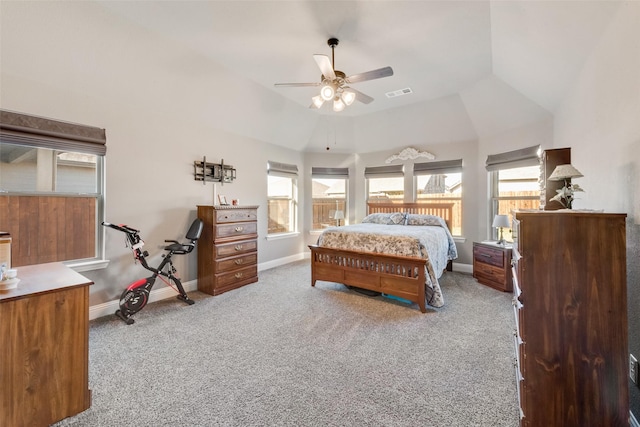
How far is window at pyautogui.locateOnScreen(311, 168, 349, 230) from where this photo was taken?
638cm

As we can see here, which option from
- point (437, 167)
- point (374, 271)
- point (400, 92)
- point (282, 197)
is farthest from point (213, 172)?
point (437, 167)

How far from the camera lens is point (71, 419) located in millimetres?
1603

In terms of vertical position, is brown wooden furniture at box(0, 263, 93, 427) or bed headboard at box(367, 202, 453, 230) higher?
bed headboard at box(367, 202, 453, 230)

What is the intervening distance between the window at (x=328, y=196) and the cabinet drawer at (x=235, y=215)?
2231 millimetres

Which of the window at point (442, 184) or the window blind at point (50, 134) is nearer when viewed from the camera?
the window blind at point (50, 134)

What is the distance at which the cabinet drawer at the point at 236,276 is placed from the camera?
3.86 metres

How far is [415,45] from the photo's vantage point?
3.08 metres

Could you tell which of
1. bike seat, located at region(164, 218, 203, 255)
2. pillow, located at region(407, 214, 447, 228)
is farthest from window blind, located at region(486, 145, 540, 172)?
bike seat, located at region(164, 218, 203, 255)

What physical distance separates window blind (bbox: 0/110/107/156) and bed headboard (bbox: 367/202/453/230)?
4.86m

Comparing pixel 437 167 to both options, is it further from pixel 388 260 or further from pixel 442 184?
pixel 388 260

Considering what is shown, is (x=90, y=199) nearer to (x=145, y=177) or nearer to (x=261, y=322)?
(x=145, y=177)

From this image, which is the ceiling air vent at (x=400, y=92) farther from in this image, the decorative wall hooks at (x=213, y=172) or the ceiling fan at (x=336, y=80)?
the decorative wall hooks at (x=213, y=172)

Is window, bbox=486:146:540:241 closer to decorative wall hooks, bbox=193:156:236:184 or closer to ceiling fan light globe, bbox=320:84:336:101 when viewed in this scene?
ceiling fan light globe, bbox=320:84:336:101

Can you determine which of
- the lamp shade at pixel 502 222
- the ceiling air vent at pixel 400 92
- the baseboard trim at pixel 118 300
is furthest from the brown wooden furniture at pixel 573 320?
the baseboard trim at pixel 118 300
